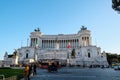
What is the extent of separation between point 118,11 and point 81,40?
9341 cm

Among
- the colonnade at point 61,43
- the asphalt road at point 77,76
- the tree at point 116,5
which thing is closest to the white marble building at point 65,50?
the colonnade at point 61,43

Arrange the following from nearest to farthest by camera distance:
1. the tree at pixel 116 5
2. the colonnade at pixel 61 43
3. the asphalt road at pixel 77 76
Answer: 1. the tree at pixel 116 5
2. the asphalt road at pixel 77 76
3. the colonnade at pixel 61 43

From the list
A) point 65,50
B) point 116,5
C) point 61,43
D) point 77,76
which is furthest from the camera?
point 61,43

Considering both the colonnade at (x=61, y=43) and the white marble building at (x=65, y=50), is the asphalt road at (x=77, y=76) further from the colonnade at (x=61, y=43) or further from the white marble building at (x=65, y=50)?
the colonnade at (x=61, y=43)

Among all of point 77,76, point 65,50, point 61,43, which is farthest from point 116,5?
point 61,43

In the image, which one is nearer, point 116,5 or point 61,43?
point 116,5

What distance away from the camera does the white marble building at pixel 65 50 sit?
80938 mm

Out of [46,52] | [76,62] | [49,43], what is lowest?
[76,62]

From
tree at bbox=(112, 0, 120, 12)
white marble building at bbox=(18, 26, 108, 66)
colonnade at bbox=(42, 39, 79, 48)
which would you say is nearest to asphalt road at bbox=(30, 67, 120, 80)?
tree at bbox=(112, 0, 120, 12)

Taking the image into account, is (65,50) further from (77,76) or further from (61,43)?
(77,76)

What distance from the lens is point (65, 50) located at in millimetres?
93688

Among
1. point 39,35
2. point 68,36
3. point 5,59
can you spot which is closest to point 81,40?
point 68,36

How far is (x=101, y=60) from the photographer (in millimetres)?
79438

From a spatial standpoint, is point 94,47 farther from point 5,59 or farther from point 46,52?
point 5,59
